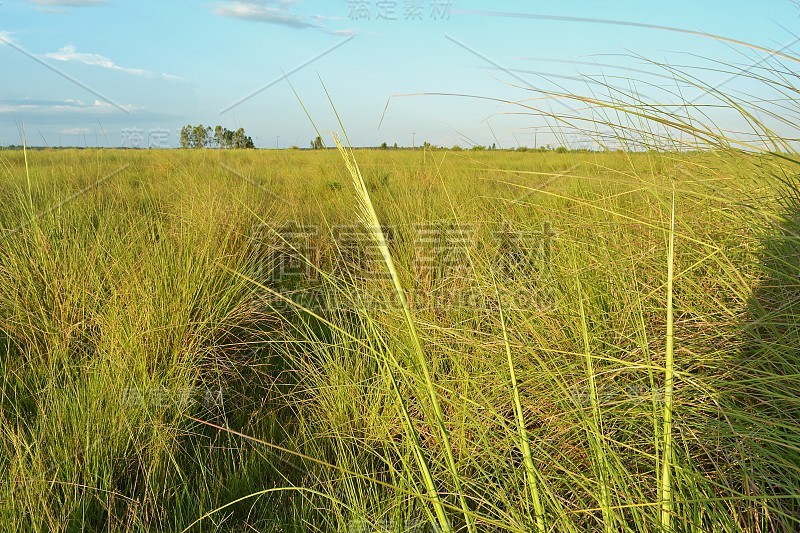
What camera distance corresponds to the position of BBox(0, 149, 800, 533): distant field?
3.22 feet

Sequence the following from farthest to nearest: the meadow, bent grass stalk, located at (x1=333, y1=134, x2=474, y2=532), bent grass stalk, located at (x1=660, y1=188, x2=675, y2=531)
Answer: the meadow
bent grass stalk, located at (x1=660, y1=188, x2=675, y2=531)
bent grass stalk, located at (x1=333, y1=134, x2=474, y2=532)

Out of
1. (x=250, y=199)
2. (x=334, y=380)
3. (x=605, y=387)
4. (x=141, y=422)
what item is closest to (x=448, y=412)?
(x=334, y=380)

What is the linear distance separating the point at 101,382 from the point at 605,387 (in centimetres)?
140

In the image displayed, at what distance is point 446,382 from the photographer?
1476mm

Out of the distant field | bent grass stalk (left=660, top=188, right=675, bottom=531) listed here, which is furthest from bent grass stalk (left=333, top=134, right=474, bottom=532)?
bent grass stalk (left=660, top=188, right=675, bottom=531)

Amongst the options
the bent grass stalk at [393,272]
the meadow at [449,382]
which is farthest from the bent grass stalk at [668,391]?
the bent grass stalk at [393,272]

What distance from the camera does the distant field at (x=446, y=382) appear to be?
98 cm

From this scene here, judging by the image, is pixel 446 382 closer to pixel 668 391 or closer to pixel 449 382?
pixel 449 382

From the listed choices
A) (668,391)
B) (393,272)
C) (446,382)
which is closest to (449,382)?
(446,382)

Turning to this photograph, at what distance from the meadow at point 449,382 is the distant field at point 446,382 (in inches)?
0.5

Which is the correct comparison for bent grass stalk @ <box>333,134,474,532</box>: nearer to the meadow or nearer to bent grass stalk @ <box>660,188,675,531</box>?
the meadow

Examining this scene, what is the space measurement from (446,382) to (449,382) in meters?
0.08

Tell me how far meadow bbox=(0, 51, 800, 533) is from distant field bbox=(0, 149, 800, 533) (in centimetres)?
1

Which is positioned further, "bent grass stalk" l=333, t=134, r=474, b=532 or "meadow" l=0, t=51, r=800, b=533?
"meadow" l=0, t=51, r=800, b=533
